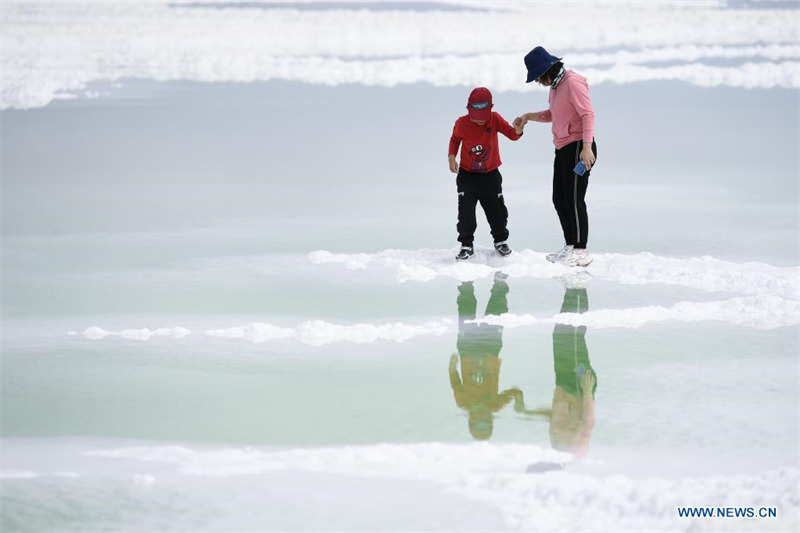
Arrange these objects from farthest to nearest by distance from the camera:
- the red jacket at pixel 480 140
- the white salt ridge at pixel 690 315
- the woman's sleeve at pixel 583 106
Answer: the red jacket at pixel 480 140, the woman's sleeve at pixel 583 106, the white salt ridge at pixel 690 315

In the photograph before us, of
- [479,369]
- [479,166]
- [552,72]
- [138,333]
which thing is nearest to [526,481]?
[479,369]

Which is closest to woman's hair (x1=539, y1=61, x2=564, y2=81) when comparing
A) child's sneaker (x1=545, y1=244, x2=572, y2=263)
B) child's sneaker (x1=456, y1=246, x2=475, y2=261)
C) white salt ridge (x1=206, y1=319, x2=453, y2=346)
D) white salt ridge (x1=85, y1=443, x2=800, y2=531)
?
child's sneaker (x1=545, y1=244, x2=572, y2=263)

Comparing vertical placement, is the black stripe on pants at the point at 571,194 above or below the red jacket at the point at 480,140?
below

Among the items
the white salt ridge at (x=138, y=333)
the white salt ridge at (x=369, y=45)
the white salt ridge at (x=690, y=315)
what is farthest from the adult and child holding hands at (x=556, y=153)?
the white salt ridge at (x=369, y=45)

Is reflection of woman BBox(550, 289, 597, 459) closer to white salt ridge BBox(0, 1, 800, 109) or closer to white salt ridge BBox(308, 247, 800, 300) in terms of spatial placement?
white salt ridge BBox(308, 247, 800, 300)

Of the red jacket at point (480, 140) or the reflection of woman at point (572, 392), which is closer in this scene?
the reflection of woman at point (572, 392)

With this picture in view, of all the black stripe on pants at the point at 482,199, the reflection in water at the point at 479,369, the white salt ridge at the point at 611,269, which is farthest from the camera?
the black stripe on pants at the point at 482,199

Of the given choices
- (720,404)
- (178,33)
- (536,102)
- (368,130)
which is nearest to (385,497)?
(720,404)

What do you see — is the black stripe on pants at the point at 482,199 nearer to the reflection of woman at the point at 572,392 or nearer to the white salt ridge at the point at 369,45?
the reflection of woman at the point at 572,392

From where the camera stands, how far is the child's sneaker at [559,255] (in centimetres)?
755

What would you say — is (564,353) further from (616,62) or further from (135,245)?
(616,62)

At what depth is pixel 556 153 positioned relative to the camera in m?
7.57

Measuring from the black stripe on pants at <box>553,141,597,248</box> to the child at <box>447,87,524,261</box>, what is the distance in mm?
364

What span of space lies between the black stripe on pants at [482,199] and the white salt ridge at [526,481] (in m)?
3.18
